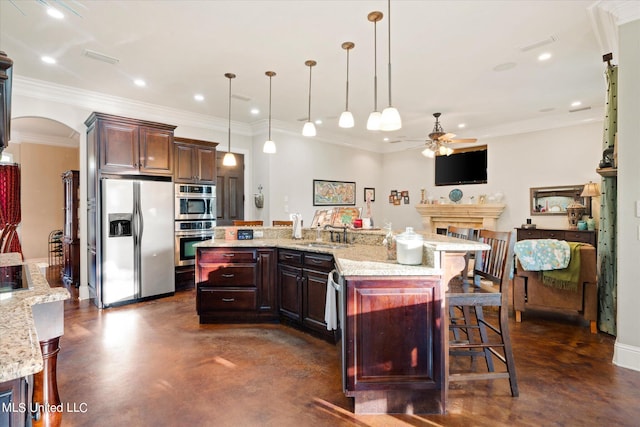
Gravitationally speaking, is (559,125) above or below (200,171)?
above

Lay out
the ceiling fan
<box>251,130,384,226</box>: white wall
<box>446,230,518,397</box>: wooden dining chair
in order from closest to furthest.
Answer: <box>446,230,518,397</box>: wooden dining chair
the ceiling fan
<box>251,130,384,226</box>: white wall

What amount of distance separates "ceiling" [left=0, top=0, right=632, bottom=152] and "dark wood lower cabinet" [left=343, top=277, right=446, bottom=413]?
7.44 ft

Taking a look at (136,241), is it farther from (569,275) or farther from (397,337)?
(569,275)

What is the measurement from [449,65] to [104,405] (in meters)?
4.51

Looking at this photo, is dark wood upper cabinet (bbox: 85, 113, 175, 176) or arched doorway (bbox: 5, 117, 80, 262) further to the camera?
arched doorway (bbox: 5, 117, 80, 262)

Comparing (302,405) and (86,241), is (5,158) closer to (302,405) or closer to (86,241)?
(86,241)

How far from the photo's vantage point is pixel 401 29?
314 cm

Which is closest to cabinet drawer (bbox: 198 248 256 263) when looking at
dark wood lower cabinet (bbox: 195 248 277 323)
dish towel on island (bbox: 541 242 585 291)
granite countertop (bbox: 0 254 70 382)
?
dark wood lower cabinet (bbox: 195 248 277 323)

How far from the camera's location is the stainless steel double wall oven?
5133 millimetres

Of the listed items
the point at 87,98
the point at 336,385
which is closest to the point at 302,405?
the point at 336,385

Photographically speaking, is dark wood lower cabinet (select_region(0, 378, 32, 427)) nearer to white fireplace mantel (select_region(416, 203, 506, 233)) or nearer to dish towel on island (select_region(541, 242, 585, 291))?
dish towel on island (select_region(541, 242, 585, 291))

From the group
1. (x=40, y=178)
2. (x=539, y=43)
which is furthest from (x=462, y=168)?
(x=40, y=178)

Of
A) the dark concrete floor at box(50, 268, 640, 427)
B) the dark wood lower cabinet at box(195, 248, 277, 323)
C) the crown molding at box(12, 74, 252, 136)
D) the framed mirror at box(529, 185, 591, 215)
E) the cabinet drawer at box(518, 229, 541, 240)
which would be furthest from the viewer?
the framed mirror at box(529, 185, 591, 215)

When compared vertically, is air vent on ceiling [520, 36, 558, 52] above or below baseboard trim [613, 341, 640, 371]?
above
